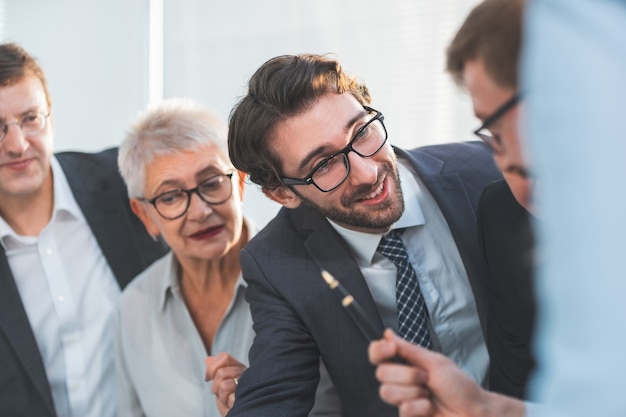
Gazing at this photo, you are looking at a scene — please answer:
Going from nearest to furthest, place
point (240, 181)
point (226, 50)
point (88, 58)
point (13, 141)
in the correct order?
point (240, 181), point (13, 141), point (226, 50), point (88, 58)

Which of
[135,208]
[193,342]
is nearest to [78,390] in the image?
[193,342]

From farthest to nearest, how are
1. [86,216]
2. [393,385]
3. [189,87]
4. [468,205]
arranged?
[189,87] → [86,216] → [468,205] → [393,385]

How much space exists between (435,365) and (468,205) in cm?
85

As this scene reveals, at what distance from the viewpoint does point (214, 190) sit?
2.22m

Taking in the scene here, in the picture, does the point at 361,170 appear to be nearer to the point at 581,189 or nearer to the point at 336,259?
the point at 336,259

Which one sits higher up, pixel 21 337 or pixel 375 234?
pixel 375 234

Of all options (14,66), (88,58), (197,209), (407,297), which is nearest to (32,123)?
(14,66)

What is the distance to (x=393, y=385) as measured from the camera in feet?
3.51

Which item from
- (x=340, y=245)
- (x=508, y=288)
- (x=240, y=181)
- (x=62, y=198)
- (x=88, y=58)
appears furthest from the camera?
(x=88, y=58)

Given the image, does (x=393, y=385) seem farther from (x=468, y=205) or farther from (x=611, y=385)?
(x=468, y=205)

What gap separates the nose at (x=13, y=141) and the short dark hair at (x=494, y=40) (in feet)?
5.89

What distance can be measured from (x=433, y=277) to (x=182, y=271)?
87cm

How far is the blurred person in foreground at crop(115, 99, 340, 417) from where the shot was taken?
221 centimetres


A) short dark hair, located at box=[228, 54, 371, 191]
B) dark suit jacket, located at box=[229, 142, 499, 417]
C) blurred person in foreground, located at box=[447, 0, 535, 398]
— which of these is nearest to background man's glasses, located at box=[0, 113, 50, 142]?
short dark hair, located at box=[228, 54, 371, 191]
